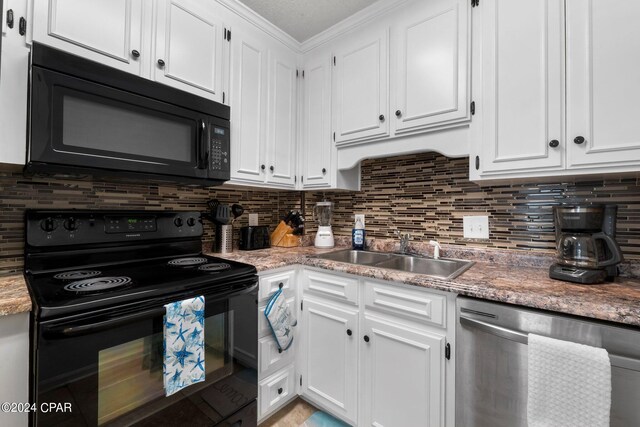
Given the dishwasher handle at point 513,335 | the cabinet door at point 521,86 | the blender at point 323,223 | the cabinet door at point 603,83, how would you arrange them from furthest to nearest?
the blender at point 323,223 < the cabinet door at point 521,86 < the cabinet door at point 603,83 < the dishwasher handle at point 513,335

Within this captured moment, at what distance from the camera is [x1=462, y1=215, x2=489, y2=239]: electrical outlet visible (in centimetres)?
164

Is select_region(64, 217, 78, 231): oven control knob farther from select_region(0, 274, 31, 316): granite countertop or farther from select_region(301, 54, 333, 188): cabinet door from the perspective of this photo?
select_region(301, 54, 333, 188): cabinet door

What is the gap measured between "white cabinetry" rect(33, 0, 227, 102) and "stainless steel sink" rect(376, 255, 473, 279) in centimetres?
144

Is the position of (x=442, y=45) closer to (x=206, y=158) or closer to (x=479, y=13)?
(x=479, y=13)

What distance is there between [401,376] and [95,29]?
1995mm

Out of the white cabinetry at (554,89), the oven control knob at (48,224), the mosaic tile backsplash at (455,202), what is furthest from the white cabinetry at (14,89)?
the white cabinetry at (554,89)

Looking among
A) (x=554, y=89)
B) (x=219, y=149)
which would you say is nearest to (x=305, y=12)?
(x=219, y=149)

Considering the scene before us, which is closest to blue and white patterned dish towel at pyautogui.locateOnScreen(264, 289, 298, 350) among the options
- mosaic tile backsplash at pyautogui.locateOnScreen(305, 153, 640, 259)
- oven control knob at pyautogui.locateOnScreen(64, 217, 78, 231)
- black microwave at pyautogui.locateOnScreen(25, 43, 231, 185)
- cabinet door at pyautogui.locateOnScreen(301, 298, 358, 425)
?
cabinet door at pyautogui.locateOnScreen(301, 298, 358, 425)

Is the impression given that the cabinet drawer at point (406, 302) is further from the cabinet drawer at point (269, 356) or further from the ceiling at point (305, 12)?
the ceiling at point (305, 12)

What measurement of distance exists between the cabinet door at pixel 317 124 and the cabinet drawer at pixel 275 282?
28.0 inches

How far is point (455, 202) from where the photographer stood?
1.75m

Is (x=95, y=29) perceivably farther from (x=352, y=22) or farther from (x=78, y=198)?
(x=352, y=22)

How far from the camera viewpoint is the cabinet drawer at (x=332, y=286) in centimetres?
148

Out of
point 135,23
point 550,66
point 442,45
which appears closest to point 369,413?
point 550,66
